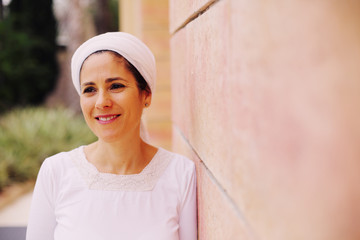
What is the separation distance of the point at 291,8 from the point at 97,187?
138 centimetres

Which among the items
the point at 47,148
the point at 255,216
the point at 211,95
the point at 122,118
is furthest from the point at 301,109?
the point at 47,148

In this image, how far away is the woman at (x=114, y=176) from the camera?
5.91ft

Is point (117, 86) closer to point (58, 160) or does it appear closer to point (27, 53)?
point (58, 160)

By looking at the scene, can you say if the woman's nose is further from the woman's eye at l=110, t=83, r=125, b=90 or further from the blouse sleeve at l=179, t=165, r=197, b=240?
the blouse sleeve at l=179, t=165, r=197, b=240

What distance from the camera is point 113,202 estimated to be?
6.03ft

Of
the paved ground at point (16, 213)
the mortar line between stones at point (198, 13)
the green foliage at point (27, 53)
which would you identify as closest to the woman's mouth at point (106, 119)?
the mortar line between stones at point (198, 13)

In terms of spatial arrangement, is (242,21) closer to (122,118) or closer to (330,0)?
(330,0)

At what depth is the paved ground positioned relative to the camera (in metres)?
5.62

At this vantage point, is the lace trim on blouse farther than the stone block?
Yes

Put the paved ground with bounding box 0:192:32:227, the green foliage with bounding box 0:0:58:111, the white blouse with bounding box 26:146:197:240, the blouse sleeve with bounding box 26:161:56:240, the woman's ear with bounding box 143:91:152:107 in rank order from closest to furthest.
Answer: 1. the white blouse with bounding box 26:146:197:240
2. the blouse sleeve with bounding box 26:161:56:240
3. the woman's ear with bounding box 143:91:152:107
4. the paved ground with bounding box 0:192:32:227
5. the green foliage with bounding box 0:0:58:111

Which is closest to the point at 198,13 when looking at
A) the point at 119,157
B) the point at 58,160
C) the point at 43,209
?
the point at 119,157

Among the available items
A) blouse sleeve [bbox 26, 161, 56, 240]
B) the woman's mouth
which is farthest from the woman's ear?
blouse sleeve [bbox 26, 161, 56, 240]

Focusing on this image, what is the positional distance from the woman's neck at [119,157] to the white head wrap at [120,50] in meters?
0.31

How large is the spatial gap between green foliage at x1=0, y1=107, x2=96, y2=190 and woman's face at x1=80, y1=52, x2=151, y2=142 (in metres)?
5.33
